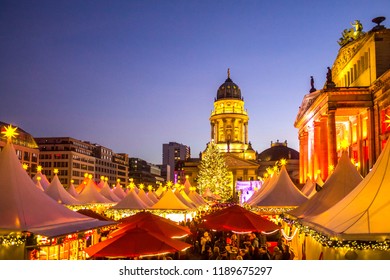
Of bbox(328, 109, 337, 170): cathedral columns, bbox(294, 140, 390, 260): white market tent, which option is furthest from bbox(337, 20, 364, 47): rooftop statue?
bbox(294, 140, 390, 260): white market tent

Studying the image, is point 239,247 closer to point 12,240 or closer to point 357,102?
point 12,240

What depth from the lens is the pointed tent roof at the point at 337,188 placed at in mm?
15320

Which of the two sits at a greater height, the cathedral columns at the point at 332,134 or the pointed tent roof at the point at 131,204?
the cathedral columns at the point at 332,134

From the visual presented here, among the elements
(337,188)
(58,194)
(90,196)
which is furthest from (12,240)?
(90,196)

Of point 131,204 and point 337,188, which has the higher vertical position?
point 337,188

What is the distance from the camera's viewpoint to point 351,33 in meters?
48.8

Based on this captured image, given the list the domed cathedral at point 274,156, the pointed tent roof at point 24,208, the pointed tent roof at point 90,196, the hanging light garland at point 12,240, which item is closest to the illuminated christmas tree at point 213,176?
the domed cathedral at point 274,156

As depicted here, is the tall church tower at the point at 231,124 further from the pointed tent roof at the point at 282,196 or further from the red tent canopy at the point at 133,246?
the red tent canopy at the point at 133,246

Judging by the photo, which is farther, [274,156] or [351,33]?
[274,156]

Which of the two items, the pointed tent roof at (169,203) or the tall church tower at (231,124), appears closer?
the pointed tent roof at (169,203)

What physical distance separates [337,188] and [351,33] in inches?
1459

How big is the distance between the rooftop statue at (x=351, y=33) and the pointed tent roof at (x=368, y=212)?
4067 centimetres

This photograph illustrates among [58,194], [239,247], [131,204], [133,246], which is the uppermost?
[58,194]

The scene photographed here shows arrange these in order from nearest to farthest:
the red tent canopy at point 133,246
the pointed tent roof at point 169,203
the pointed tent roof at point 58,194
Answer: the red tent canopy at point 133,246
the pointed tent roof at point 169,203
the pointed tent roof at point 58,194
